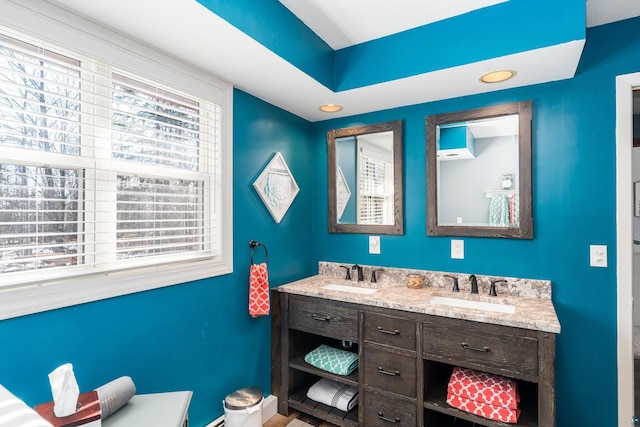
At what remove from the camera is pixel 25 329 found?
1.25 metres

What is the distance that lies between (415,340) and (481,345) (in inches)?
13.1

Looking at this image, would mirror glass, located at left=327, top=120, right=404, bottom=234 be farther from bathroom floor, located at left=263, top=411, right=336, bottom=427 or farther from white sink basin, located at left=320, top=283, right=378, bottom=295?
bathroom floor, located at left=263, top=411, right=336, bottom=427

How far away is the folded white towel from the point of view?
2.22 meters

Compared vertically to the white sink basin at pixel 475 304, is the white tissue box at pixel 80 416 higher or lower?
lower

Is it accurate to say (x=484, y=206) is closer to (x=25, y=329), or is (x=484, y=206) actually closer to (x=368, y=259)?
(x=368, y=259)

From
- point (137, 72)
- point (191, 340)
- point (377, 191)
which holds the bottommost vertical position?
point (191, 340)

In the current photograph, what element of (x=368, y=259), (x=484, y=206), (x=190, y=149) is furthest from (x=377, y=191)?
(x=190, y=149)

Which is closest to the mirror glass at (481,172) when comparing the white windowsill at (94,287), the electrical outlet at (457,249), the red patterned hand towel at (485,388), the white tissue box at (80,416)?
the electrical outlet at (457,249)

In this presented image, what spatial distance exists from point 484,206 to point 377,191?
76 centimetres

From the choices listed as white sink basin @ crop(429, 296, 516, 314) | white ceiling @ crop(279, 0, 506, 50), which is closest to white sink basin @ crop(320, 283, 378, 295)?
white sink basin @ crop(429, 296, 516, 314)

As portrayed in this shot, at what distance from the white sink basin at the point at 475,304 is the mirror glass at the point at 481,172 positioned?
0.45 metres

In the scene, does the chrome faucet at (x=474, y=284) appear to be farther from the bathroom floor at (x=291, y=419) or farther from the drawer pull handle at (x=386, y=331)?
the bathroom floor at (x=291, y=419)

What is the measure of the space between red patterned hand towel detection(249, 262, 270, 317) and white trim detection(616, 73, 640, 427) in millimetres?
1991

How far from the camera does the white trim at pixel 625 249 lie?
1.84m
